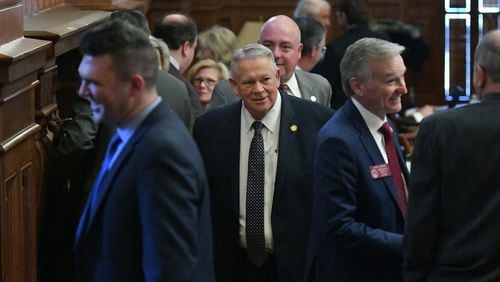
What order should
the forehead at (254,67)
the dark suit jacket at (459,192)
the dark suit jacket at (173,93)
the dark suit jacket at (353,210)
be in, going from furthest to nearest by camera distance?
the dark suit jacket at (173,93) → the forehead at (254,67) → the dark suit jacket at (353,210) → the dark suit jacket at (459,192)

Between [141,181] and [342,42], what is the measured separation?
201 inches

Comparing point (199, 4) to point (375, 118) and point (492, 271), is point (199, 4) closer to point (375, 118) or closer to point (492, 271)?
point (375, 118)

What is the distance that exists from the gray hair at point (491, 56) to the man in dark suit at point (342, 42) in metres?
3.62

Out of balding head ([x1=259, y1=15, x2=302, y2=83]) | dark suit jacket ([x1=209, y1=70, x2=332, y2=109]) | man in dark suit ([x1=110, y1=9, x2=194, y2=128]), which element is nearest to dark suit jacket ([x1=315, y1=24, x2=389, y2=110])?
→ balding head ([x1=259, y1=15, x2=302, y2=83])

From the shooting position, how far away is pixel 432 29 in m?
11.3

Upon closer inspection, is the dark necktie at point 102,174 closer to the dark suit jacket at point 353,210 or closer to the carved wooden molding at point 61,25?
the dark suit jacket at point 353,210

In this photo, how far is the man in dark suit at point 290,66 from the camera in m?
5.64

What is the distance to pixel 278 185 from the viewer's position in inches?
179

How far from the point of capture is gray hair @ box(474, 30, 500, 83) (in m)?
3.66

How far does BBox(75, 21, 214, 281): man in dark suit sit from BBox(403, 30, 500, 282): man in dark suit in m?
0.74

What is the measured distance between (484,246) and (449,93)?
7.79 metres

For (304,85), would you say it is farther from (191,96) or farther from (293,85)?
(191,96)

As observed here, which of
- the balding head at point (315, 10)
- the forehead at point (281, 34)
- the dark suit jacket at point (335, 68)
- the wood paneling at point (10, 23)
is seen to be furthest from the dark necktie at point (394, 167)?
the balding head at point (315, 10)

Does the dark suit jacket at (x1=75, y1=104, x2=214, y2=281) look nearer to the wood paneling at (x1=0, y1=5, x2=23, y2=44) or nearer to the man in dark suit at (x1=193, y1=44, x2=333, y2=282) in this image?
the man in dark suit at (x1=193, y1=44, x2=333, y2=282)
